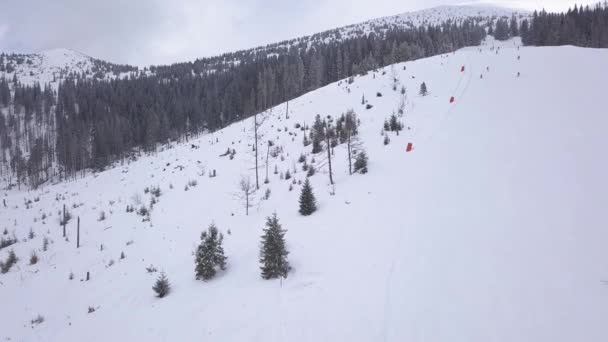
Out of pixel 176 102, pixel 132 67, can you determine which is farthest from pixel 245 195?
pixel 132 67

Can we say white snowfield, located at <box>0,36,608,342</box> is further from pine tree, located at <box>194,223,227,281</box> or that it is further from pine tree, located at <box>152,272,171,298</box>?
pine tree, located at <box>194,223,227,281</box>

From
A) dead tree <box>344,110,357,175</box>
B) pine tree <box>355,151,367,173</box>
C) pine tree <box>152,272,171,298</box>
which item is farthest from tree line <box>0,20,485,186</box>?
pine tree <box>152,272,171,298</box>

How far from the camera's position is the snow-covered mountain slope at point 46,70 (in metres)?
146

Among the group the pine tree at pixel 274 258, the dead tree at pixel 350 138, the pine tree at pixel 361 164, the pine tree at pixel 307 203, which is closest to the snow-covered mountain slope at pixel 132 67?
the dead tree at pixel 350 138

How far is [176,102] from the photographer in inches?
3164

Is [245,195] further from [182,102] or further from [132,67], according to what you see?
[132,67]

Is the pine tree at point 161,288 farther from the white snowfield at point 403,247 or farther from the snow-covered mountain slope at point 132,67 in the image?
the snow-covered mountain slope at point 132,67

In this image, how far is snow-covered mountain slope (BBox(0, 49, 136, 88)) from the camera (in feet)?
477

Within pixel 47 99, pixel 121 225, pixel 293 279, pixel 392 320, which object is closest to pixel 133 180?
pixel 121 225

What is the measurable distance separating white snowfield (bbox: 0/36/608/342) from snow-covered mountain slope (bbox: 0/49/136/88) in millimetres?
163725

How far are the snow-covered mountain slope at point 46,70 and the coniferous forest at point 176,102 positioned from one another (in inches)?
2372

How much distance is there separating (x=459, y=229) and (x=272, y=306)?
4.96 meters

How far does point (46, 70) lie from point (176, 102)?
149861 millimetres

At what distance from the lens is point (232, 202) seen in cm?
1738
